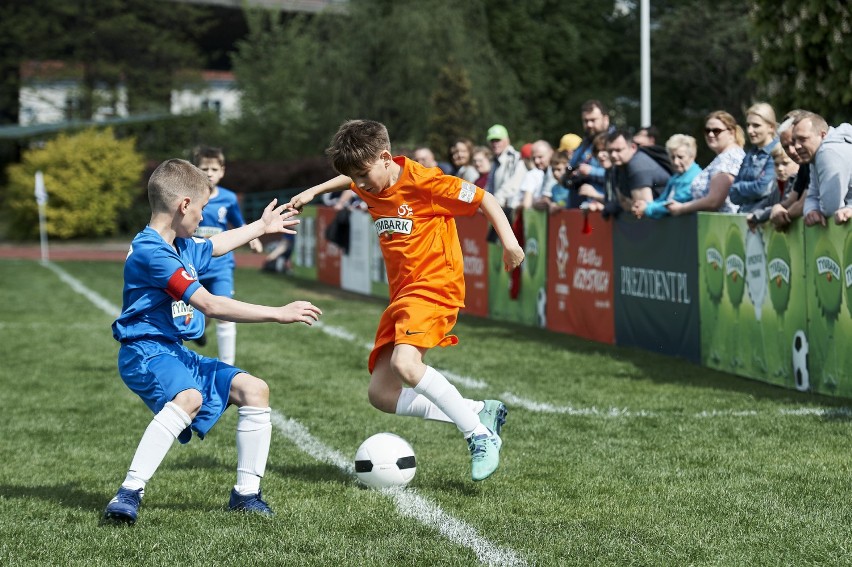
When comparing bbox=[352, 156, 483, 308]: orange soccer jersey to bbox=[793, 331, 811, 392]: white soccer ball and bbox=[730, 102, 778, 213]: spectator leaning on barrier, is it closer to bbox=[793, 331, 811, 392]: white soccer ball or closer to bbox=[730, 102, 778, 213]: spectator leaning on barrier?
bbox=[793, 331, 811, 392]: white soccer ball

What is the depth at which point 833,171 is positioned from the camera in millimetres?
8109

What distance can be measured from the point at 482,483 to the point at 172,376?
1659 millimetres

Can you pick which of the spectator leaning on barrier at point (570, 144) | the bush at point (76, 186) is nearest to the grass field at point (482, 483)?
the spectator leaning on barrier at point (570, 144)

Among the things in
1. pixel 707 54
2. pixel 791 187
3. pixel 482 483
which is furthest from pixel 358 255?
→ pixel 707 54

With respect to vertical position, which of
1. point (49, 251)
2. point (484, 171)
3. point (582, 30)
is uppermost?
point (582, 30)

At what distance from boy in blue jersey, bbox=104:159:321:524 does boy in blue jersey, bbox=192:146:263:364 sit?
313 centimetres

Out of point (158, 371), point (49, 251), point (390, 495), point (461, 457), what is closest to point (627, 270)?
point (461, 457)

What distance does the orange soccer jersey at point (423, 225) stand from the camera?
19.9 feet

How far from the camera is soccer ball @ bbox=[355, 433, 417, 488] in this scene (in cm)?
600

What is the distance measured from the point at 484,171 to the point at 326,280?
7.71 meters

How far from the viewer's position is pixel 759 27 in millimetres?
13219

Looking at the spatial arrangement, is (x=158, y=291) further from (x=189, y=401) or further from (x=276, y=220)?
(x=276, y=220)

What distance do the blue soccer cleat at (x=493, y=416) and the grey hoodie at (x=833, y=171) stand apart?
3.14 metres

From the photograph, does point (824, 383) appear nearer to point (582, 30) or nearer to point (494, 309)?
point (494, 309)
